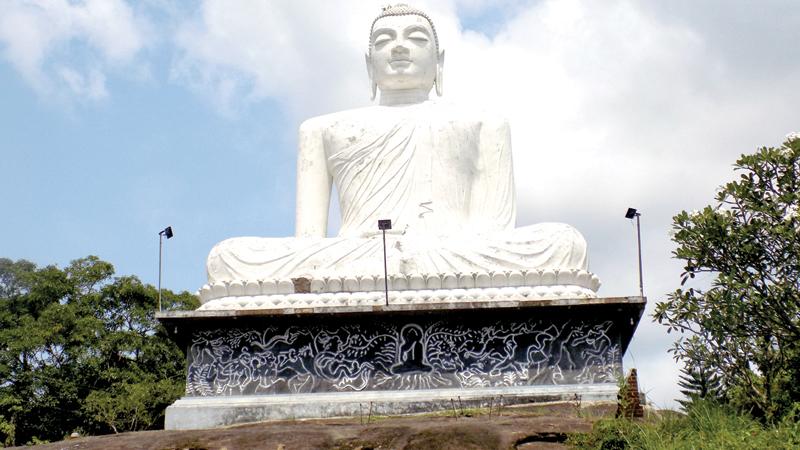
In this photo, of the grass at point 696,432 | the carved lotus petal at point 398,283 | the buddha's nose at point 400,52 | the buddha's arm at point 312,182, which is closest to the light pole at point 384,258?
the carved lotus petal at point 398,283

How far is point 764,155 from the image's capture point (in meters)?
11.5

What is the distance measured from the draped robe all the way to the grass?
369 centimetres

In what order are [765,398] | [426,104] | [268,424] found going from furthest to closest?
[426,104] → [268,424] → [765,398]

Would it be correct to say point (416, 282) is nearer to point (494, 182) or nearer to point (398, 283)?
point (398, 283)

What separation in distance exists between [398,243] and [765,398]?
4.82m

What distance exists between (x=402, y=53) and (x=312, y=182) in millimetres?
2154

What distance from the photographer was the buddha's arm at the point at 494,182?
15.8 m

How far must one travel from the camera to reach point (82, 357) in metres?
23.1

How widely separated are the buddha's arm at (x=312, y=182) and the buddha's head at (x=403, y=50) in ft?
4.01

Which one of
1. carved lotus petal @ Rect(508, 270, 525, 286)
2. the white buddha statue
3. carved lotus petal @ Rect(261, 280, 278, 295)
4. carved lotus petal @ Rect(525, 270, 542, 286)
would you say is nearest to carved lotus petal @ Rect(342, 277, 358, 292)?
the white buddha statue

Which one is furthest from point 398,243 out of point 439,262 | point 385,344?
point 385,344

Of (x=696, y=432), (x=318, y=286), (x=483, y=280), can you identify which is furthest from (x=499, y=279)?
(x=696, y=432)

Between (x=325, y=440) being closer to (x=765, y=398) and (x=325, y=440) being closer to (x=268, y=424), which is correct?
(x=268, y=424)

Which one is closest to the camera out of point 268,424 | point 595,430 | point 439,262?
point 595,430
